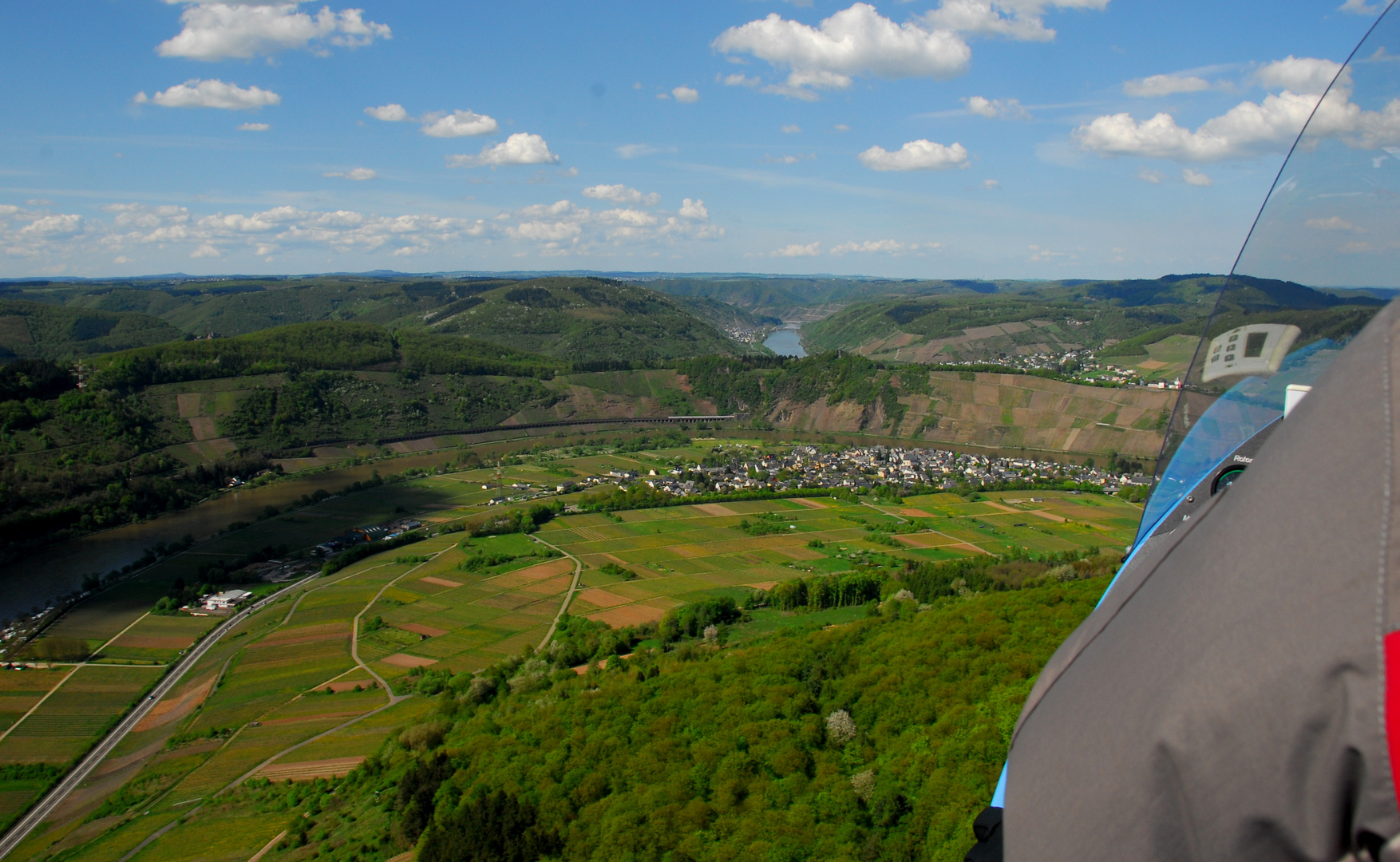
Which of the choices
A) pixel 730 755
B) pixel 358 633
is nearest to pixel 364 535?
pixel 358 633

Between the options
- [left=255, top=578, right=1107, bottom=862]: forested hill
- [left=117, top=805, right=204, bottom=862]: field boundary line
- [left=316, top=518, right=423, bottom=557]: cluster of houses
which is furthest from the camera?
[left=316, top=518, right=423, bottom=557]: cluster of houses

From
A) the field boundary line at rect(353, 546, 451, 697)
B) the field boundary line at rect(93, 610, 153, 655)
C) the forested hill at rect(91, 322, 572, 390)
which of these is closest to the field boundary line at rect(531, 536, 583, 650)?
the field boundary line at rect(353, 546, 451, 697)

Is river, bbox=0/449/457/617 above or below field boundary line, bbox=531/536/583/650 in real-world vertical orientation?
below

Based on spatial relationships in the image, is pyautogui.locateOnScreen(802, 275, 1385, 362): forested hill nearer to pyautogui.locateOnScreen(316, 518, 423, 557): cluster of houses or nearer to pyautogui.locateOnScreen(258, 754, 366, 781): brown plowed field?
pyautogui.locateOnScreen(316, 518, 423, 557): cluster of houses

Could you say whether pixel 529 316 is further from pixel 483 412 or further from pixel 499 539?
pixel 499 539

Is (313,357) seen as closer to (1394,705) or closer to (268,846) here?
(268,846)

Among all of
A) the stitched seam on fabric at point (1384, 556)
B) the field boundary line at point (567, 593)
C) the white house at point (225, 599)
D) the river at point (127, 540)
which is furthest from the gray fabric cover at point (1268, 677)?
the river at point (127, 540)
